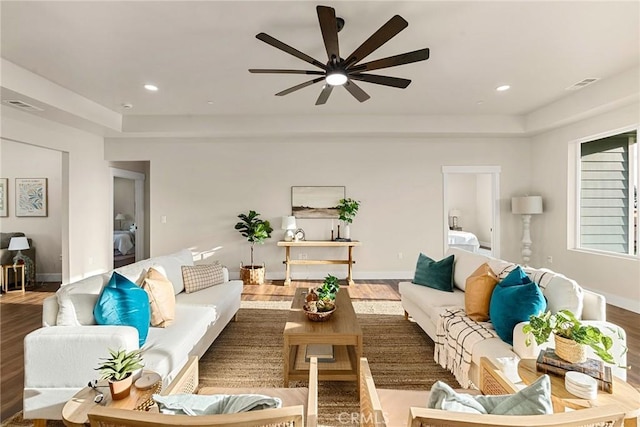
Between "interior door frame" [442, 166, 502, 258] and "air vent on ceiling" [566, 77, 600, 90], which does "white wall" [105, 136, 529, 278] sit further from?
"air vent on ceiling" [566, 77, 600, 90]

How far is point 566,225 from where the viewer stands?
5.03 meters

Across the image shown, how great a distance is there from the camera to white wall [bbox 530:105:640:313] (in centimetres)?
405

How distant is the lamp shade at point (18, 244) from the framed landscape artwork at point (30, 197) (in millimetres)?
710

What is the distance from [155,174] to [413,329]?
5.23 metres

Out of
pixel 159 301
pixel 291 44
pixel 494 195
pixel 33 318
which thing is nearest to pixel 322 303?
pixel 159 301

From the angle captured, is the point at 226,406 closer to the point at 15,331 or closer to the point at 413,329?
the point at 413,329

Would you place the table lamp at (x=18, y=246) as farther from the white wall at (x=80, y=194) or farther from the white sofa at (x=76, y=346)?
the white sofa at (x=76, y=346)

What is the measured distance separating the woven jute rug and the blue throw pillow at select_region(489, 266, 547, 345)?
1.99 ft

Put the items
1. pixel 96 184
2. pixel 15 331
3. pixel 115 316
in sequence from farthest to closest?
pixel 96 184 < pixel 15 331 < pixel 115 316

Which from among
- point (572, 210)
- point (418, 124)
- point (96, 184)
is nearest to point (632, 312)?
point (572, 210)

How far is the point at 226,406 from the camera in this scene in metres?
1.03

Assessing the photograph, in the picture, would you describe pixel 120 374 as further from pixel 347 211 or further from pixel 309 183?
pixel 309 183

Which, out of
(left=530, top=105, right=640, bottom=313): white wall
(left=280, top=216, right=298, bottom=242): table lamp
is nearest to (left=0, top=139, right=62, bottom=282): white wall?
(left=280, top=216, right=298, bottom=242): table lamp

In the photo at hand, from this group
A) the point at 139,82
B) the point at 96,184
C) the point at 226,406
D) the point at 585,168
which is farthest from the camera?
the point at 96,184
